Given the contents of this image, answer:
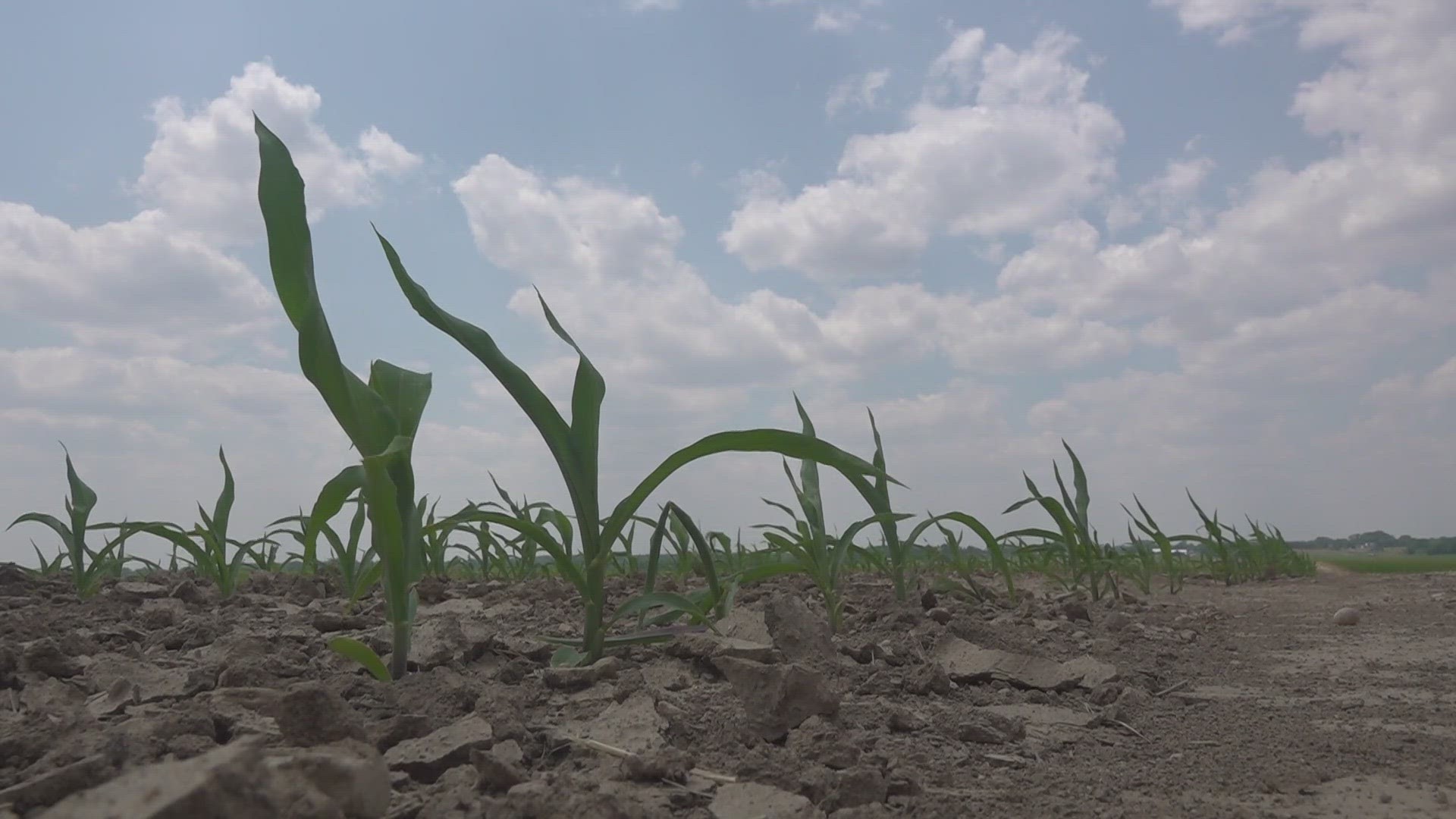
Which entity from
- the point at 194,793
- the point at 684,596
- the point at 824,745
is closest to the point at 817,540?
the point at 684,596

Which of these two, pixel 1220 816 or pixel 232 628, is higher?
pixel 232 628

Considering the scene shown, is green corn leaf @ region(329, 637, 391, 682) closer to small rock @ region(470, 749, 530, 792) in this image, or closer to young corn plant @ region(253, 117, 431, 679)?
young corn plant @ region(253, 117, 431, 679)

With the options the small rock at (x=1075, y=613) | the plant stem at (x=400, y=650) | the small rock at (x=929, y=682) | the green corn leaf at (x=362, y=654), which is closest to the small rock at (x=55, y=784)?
the green corn leaf at (x=362, y=654)

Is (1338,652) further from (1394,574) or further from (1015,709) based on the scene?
(1394,574)

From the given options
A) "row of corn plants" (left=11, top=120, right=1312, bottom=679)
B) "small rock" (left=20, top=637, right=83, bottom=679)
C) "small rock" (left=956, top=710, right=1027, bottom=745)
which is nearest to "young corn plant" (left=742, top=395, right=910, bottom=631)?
"row of corn plants" (left=11, top=120, right=1312, bottom=679)

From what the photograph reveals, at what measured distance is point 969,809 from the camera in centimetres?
112

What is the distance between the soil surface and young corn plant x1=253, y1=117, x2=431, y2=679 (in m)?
0.11

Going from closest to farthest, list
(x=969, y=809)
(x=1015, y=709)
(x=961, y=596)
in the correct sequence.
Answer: (x=969, y=809), (x=1015, y=709), (x=961, y=596)

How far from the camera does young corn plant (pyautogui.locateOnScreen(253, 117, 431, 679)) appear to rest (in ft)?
4.42

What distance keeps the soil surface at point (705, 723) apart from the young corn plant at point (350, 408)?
0.11 m

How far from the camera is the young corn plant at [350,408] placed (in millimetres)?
1348

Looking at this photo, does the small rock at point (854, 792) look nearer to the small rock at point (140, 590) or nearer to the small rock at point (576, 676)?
the small rock at point (576, 676)

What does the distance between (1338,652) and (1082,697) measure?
1094 mm

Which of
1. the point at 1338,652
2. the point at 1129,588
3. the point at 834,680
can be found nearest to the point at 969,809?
the point at 834,680
